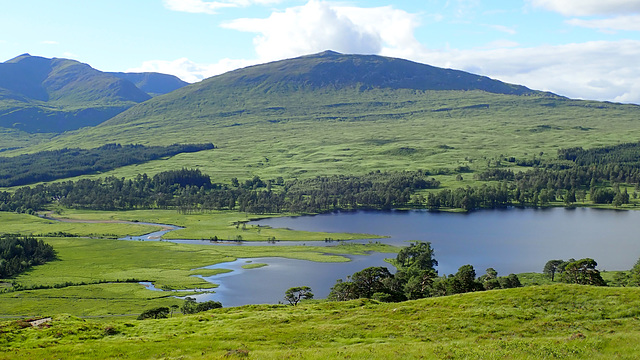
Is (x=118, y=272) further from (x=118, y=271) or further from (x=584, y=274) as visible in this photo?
(x=584, y=274)

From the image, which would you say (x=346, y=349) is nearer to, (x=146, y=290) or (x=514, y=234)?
(x=146, y=290)

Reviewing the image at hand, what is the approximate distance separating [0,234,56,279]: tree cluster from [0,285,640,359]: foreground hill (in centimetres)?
11079

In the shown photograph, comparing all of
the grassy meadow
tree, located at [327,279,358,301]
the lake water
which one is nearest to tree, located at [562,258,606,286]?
tree, located at [327,279,358,301]

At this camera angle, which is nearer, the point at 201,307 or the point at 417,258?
the point at 201,307

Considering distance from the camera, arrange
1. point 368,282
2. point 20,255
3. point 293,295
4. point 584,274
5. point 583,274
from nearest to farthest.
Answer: point 584,274 < point 583,274 < point 368,282 < point 293,295 < point 20,255

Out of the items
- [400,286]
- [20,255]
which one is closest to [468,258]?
[400,286]

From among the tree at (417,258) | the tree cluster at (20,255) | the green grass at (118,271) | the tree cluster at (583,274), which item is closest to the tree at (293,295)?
the green grass at (118,271)

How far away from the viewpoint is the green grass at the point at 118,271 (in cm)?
11850

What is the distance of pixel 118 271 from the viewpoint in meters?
154

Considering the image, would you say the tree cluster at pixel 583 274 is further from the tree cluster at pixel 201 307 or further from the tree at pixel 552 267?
the tree cluster at pixel 201 307

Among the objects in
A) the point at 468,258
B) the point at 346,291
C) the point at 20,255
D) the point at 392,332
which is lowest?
the point at 20,255

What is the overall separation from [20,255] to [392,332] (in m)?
153

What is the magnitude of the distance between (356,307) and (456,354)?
24734 millimetres

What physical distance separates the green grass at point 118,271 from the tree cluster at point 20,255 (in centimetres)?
337
